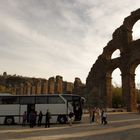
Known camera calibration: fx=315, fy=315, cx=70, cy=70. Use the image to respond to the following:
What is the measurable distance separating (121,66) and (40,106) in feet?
57.7

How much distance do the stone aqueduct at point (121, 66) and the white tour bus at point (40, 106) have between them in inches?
567

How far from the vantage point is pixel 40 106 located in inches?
950

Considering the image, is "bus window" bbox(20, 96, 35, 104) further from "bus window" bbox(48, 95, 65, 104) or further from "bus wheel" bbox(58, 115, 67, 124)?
"bus wheel" bbox(58, 115, 67, 124)

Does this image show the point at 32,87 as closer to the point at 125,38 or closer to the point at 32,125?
the point at 125,38

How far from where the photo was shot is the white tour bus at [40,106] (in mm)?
24000

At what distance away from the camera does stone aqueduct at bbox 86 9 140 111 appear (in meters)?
37.5

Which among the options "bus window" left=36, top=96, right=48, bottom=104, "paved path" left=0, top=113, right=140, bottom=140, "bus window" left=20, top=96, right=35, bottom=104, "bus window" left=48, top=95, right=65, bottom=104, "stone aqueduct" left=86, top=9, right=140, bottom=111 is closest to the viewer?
"paved path" left=0, top=113, right=140, bottom=140

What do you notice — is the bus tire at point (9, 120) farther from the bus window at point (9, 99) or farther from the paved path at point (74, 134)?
the paved path at point (74, 134)

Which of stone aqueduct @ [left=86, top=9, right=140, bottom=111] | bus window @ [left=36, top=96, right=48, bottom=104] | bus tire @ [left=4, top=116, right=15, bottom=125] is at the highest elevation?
stone aqueduct @ [left=86, top=9, right=140, bottom=111]

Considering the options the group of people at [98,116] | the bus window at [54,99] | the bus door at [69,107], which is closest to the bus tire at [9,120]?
the bus window at [54,99]

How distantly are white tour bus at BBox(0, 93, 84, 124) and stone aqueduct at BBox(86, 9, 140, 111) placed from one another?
14.4 m

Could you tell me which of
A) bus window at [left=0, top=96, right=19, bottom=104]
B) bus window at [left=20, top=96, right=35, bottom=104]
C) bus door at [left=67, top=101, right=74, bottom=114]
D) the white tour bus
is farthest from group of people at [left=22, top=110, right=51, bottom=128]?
bus door at [left=67, top=101, right=74, bottom=114]

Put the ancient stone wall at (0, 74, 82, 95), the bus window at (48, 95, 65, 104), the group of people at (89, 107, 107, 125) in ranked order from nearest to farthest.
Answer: the group of people at (89, 107, 107, 125) < the bus window at (48, 95, 65, 104) < the ancient stone wall at (0, 74, 82, 95)

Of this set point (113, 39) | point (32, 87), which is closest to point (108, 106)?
point (113, 39)
